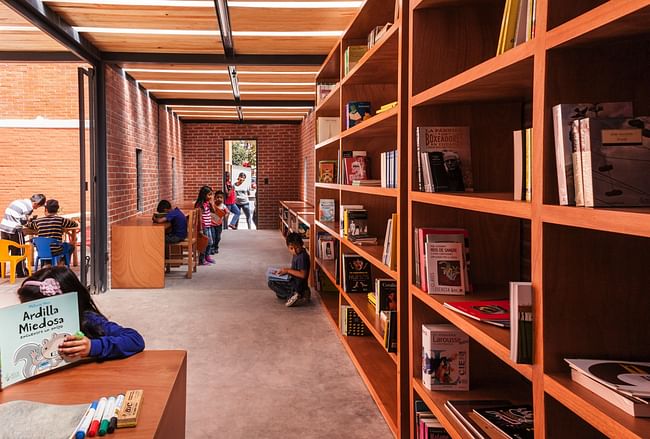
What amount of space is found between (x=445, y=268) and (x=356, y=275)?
2.34 metres

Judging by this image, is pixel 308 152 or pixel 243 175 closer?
pixel 308 152

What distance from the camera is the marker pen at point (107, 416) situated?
1.64 m

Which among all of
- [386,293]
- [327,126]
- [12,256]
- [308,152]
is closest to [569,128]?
[386,293]

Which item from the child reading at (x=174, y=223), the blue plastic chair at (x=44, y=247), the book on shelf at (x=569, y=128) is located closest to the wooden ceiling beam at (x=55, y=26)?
the child reading at (x=174, y=223)

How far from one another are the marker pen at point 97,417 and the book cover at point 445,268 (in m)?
1.49

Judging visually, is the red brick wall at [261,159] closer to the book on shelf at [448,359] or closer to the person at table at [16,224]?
the person at table at [16,224]

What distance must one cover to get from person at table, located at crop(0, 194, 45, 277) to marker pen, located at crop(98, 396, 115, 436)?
7866 mm

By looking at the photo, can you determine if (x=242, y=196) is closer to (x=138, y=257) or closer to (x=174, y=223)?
(x=174, y=223)

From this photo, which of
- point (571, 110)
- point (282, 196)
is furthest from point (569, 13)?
point (282, 196)

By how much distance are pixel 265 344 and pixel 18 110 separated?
858 cm

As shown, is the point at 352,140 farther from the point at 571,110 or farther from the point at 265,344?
the point at 571,110

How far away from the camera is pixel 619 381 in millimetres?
1395

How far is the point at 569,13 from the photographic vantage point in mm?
1552

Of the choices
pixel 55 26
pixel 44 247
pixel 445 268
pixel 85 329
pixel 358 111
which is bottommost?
pixel 44 247
